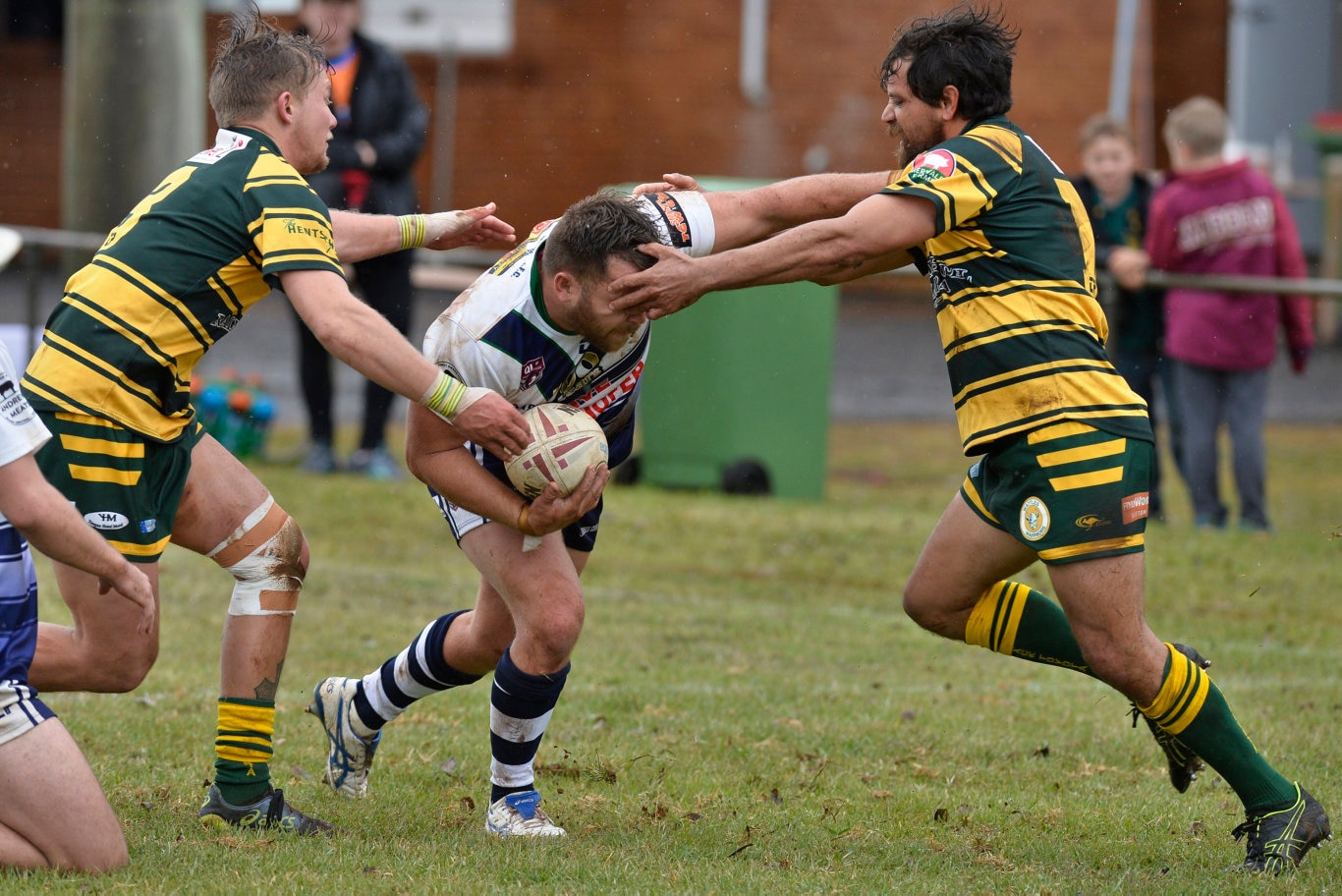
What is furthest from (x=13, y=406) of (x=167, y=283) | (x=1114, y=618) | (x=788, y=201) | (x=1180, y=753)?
(x=1180, y=753)

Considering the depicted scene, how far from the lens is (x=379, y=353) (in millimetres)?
4105

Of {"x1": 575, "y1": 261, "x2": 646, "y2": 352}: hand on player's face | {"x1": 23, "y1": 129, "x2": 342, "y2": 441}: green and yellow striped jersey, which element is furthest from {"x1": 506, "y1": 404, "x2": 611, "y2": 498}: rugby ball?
{"x1": 23, "y1": 129, "x2": 342, "y2": 441}: green and yellow striped jersey

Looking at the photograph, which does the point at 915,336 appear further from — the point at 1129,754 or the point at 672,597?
the point at 1129,754

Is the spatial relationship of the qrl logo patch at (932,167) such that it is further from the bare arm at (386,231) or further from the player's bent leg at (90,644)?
the player's bent leg at (90,644)

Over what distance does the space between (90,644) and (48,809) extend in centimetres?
60

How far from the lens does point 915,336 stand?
69.3 ft

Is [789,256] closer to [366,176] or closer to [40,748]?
[40,748]

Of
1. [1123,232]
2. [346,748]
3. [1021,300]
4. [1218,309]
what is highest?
[1021,300]

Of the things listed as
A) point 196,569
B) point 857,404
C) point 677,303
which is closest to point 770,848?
point 677,303

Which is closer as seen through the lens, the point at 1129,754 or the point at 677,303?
the point at 677,303

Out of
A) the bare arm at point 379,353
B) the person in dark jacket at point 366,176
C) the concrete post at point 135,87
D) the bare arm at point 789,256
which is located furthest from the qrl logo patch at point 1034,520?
the concrete post at point 135,87

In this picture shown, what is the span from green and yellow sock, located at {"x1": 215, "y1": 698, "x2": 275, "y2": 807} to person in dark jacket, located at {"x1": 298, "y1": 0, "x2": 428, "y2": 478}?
5921 millimetres

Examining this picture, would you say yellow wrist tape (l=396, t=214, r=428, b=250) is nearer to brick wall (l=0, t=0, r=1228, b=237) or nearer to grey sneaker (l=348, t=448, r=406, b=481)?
grey sneaker (l=348, t=448, r=406, b=481)

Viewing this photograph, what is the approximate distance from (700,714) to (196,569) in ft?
12.2
